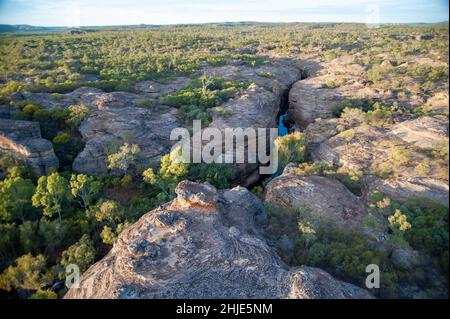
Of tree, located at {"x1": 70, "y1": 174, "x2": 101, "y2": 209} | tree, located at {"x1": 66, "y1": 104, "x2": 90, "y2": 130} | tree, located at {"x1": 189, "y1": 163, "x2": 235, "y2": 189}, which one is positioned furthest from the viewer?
tree, located at {"x1": 66, "y1": 104, "x2": 90, "y2": 130}

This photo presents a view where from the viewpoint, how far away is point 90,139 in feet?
90.2

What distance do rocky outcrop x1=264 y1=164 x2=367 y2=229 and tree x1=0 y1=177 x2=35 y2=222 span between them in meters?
15.2

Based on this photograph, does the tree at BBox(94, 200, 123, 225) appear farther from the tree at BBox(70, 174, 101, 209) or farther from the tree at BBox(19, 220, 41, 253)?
the tree at BBox(19, 220, 41, 253)

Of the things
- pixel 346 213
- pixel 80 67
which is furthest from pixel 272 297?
pixel 80 67

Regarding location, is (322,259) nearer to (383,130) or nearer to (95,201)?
(95,201)

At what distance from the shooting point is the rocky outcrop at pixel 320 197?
62.8 ft

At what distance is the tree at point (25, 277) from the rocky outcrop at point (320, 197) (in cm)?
1334

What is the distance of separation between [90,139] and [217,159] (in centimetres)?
1146

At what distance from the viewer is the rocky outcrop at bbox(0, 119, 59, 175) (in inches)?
915

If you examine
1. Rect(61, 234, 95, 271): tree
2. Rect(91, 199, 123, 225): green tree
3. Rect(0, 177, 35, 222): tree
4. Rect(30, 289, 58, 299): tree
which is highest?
Rect(0, 177, 35, 222): tree

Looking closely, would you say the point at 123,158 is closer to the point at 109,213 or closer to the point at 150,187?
the point at 150,187

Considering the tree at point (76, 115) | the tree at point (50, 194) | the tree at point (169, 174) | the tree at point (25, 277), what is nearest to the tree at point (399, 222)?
the tree at point (169, 174)

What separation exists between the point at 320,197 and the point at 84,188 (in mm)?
15684

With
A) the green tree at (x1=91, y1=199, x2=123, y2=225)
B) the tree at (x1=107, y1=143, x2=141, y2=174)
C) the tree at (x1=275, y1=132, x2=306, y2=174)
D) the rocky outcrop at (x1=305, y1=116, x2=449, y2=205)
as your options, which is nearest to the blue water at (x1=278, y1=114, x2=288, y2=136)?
the rocky outcrop at (x1=305, y1=116, x2=449, y2=205)
